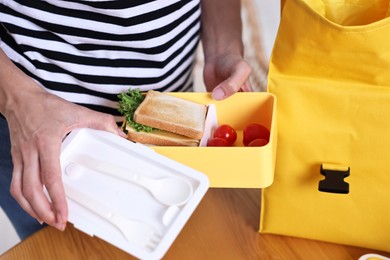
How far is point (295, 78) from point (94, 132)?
27 centimetres

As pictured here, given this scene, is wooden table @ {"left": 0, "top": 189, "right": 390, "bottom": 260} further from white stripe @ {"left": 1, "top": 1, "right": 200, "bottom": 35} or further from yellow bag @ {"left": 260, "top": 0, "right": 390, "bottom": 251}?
white stripe @ {"left": 1, "top": 1, "right": 200, "bottom": 35}

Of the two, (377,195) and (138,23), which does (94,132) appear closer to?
(138,23)

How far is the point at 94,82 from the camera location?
815 millimetres

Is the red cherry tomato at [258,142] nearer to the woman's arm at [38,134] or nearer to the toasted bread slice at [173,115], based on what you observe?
the toasted bread slice at [173,115]

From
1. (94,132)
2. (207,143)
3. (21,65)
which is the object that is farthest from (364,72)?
(21,65)

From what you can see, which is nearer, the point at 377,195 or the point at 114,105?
the point at 377,195

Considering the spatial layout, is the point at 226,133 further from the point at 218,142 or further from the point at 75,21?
the point at 75,21

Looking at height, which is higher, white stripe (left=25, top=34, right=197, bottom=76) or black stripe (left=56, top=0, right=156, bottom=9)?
black stripe (left=56, top=0, right=156, bottom=9)

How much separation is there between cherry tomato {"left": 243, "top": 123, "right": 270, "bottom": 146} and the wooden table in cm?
14

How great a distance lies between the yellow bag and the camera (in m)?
0.60

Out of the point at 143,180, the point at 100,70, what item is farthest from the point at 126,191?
the point at 100,70

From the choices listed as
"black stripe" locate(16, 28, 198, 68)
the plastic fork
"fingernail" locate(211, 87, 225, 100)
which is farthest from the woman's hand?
the plastic fork

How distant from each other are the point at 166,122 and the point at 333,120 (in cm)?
22

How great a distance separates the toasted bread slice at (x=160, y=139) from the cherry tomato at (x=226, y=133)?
0.04 m
